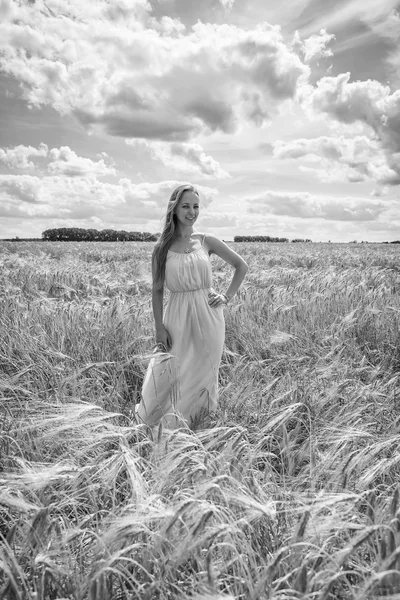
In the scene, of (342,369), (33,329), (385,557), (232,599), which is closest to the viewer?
(232,599)

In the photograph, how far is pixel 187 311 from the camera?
3.40 m

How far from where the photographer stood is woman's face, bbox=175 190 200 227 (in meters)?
3.34

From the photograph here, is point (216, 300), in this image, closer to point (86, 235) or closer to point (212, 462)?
point (212, 462)

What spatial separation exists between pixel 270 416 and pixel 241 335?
1.71 m

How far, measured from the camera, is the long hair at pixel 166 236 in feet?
11.1

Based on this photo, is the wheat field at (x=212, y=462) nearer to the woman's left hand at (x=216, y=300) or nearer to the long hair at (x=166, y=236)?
the woman's left hand at (x=216, y=300)

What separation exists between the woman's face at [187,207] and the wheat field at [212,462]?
1.18 metres

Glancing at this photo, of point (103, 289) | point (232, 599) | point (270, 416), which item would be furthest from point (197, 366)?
point (103, 289)

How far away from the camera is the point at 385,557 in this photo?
1.22 m

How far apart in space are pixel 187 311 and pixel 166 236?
0.63 meters

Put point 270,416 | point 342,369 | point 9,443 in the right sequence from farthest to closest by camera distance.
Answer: point 342,369 < point 270,416 < point 9,443

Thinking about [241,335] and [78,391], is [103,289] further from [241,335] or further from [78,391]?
[78,391]

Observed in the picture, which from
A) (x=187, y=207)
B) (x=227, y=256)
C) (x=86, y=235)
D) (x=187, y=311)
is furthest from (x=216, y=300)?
(x=86, y=235)

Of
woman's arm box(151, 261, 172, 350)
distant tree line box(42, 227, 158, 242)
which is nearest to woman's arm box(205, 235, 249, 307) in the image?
woman's arm box(151, 261, 172, 350)
